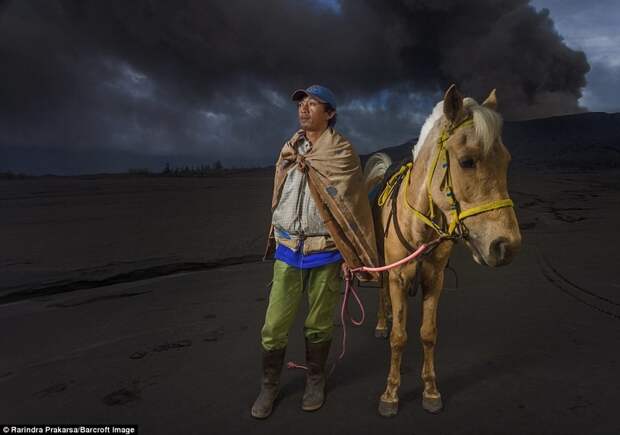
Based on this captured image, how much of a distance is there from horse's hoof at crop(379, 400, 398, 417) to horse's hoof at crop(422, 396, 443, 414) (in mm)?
234

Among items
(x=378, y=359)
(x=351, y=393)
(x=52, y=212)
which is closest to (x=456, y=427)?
(x=351, y=393)

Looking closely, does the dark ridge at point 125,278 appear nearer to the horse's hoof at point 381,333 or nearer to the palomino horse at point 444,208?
the horse's hoof at point 381,333

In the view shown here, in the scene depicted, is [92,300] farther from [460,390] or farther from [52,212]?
[52,212]

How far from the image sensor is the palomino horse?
2.02 m

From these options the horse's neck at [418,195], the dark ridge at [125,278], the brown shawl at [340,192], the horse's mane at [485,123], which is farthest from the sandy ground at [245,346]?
the horse's mane at [485,123]

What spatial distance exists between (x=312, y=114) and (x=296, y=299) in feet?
4.35

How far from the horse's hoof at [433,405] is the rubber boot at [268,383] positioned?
111cm

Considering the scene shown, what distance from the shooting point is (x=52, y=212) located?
1203 centimetres

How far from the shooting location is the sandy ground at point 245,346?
2691 mm

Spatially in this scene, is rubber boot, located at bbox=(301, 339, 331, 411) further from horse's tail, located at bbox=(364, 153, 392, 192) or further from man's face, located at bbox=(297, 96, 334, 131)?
horse's tail, located at bbox=(364, 153, 392, 192)

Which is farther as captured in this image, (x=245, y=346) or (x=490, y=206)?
(x=245, y=346)

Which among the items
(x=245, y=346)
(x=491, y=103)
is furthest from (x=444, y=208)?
(x=245, y=346)

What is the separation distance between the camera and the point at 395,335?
270 centimetres

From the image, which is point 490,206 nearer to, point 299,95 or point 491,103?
point 491,103
